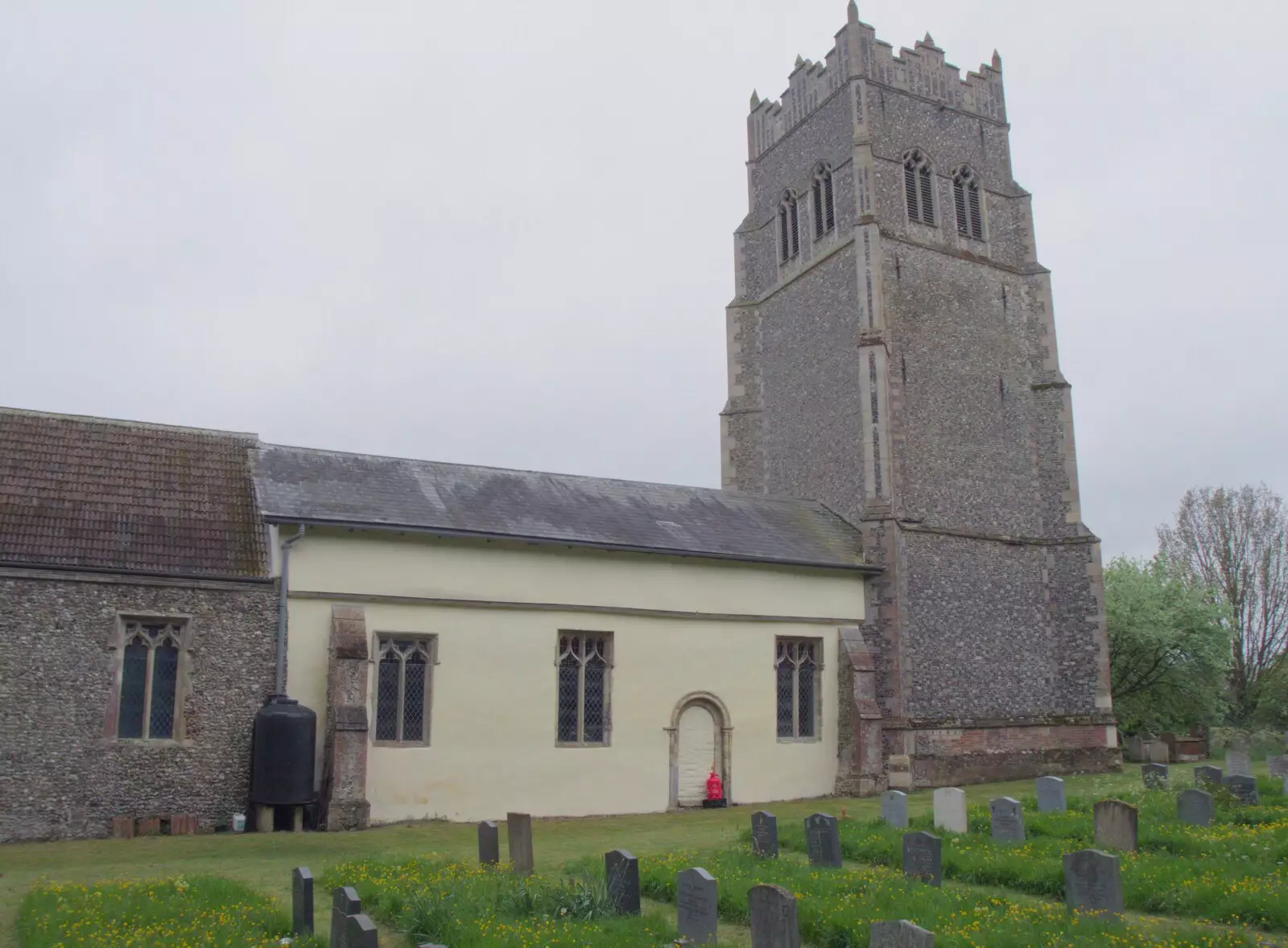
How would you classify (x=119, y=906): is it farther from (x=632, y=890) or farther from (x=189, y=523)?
(x=189, y=523)

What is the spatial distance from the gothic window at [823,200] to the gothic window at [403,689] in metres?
16.7

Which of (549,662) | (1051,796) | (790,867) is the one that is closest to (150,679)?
(549,662)

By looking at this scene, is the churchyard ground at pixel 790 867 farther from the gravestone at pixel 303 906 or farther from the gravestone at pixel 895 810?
the gravestone at pixel 303 906

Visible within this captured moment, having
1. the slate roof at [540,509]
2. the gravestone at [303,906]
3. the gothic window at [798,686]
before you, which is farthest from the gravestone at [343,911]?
the gothic window at [798,686]

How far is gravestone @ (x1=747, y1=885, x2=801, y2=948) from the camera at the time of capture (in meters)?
7.68

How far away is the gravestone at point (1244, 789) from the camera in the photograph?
49.8ft

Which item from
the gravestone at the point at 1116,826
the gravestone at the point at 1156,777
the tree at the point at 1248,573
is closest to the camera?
the gravestone at the point at 1116,826

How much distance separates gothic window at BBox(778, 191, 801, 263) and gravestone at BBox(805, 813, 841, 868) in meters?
20.9

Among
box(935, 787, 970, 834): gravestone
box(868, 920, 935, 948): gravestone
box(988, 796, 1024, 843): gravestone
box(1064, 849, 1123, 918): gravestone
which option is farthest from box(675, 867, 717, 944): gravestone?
box(935, 787, 970, 834): gravestone

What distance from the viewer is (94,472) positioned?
61.3 ft

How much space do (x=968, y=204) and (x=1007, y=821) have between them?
20968 mm

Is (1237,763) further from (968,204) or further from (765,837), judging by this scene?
(968,204)

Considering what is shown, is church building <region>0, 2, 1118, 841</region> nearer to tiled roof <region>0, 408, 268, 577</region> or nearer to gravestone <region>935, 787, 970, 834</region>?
tiled roof <region>0, 408, 268, 577</region>

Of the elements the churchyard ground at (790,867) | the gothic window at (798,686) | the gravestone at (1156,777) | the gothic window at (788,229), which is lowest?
the churchyard ground at (790,867)
